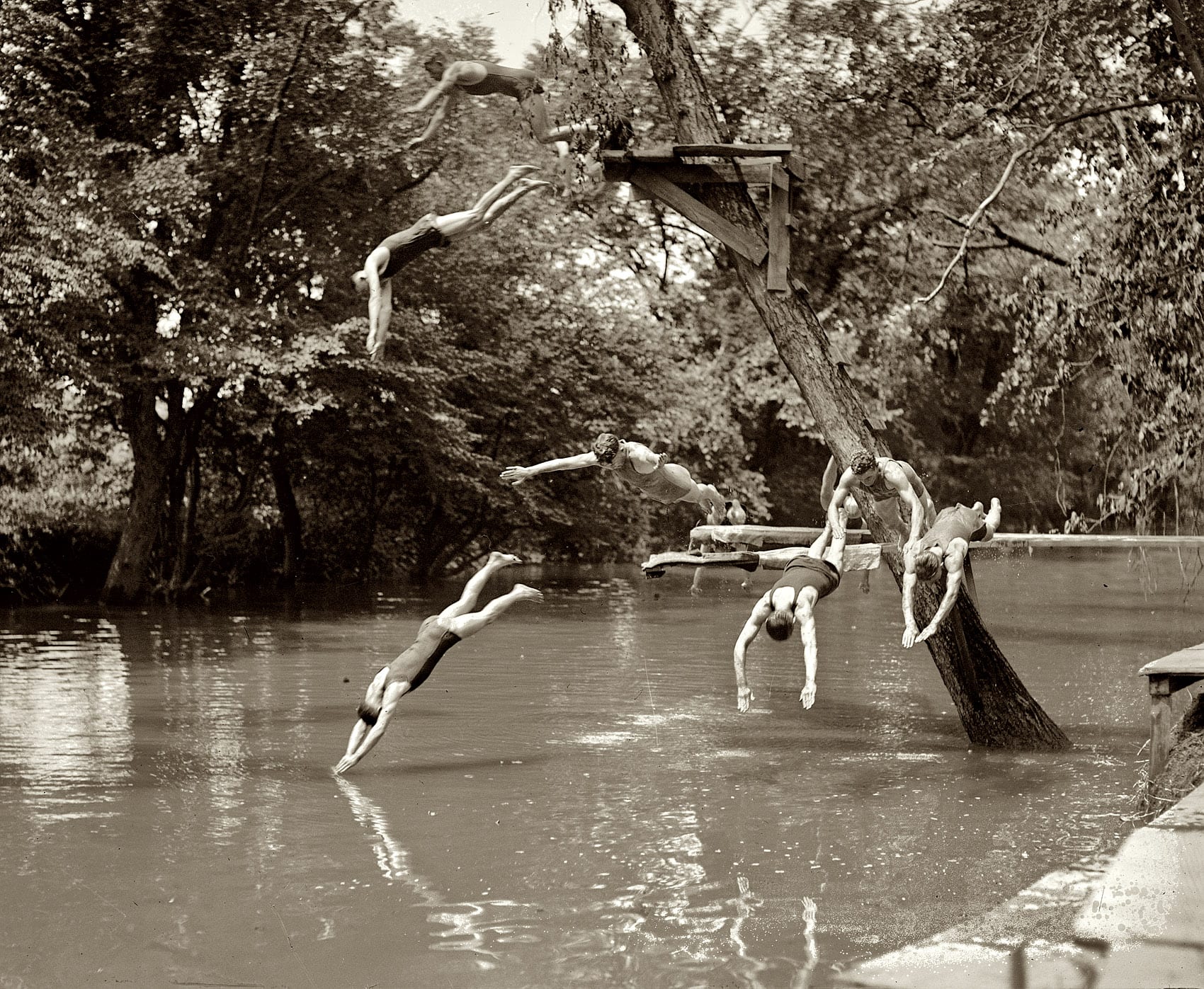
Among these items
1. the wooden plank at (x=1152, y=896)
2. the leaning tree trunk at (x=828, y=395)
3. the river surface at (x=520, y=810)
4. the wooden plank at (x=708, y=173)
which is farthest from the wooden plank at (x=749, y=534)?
the wooden plank at (x=1152, y=896)

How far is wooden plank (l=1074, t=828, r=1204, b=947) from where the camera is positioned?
5.95 m

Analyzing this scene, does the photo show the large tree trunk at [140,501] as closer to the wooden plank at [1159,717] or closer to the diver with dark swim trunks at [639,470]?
the diver with dark swim trunks at [639,470]

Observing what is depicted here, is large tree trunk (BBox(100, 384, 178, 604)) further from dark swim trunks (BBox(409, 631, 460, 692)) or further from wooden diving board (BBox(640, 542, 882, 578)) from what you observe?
wooden diving board (BBox(640, 542, 882, 578))

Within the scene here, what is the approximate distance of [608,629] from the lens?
82.3 feet

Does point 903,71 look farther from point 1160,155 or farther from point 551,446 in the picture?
point 551,446

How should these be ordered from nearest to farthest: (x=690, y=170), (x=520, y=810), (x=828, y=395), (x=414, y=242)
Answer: (x=414, y=242), (x=520, y=810), (x=690, y=170), (x=828, y=395)

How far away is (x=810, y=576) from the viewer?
1054 centimetres

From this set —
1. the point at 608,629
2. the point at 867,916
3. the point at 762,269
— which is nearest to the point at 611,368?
the point at 608,629

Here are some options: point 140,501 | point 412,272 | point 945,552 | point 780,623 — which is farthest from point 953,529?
point 412,272

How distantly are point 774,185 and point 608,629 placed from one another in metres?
13.0

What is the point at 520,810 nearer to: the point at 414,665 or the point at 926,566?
the point at 414,665

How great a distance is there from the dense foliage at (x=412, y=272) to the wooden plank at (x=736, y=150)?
1948mm

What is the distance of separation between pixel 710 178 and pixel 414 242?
3457 millimetres

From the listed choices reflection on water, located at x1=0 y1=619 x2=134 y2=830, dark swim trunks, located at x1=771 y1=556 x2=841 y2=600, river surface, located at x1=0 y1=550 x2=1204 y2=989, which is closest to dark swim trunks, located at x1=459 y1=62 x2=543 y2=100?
dark swim trunks, located at x1=771 y1=556 x2=841 y2=600
